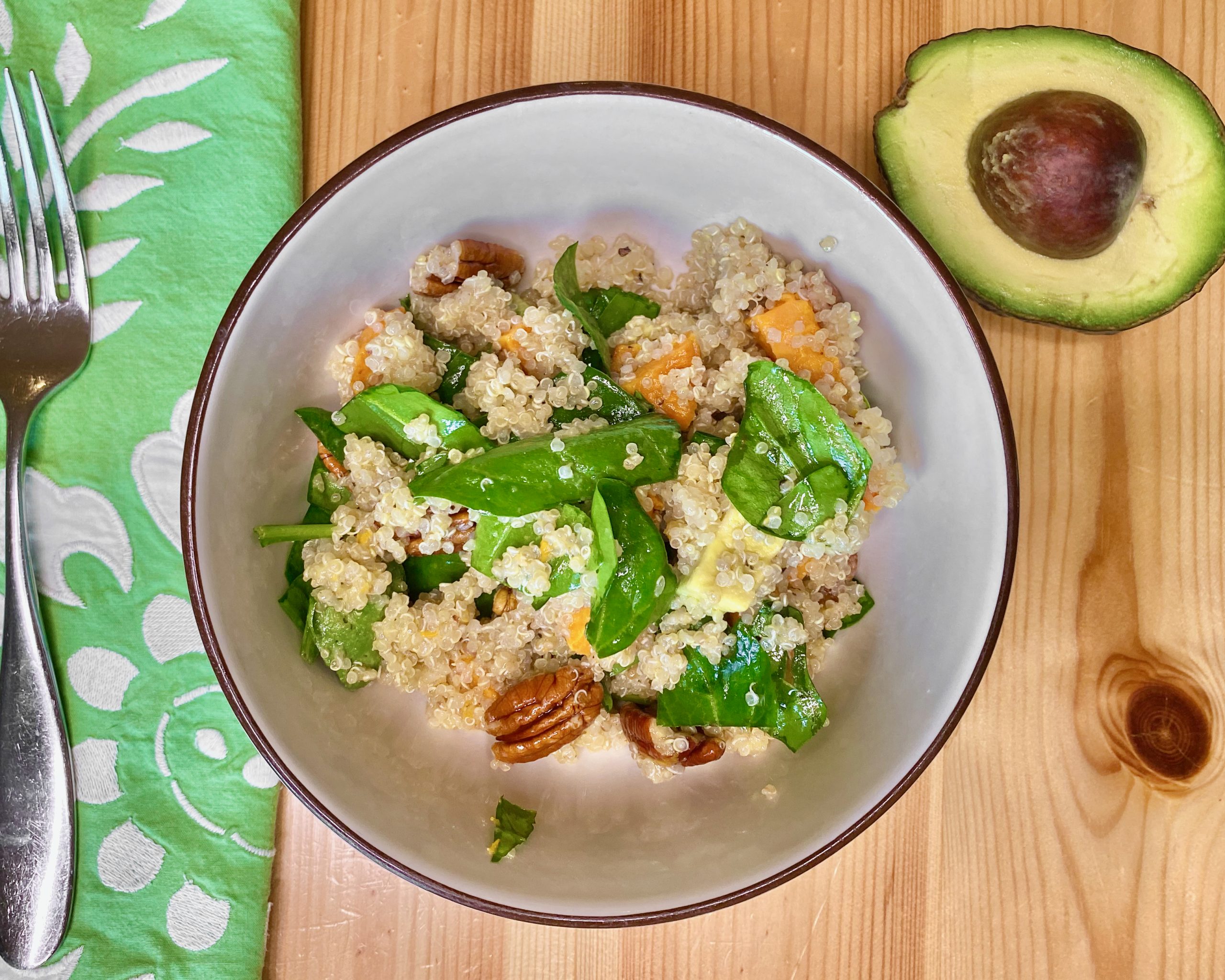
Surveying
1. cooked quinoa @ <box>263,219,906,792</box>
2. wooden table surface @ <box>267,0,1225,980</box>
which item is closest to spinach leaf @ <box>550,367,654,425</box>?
cooked quinoa @ <box>263,219,906,792</box>

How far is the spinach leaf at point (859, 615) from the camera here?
115cm

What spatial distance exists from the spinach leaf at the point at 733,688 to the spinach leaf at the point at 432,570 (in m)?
0.29

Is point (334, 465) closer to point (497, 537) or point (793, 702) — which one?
point (497, 537)

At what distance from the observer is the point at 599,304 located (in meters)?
1.14

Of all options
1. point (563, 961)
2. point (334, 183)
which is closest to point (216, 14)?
point (334, 183)

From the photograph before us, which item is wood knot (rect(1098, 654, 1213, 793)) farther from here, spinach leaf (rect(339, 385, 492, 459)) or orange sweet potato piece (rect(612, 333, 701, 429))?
spinach leaf (rect(339, 385, 492, 459))

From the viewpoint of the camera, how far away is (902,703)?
41.8 inches

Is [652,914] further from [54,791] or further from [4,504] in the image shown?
[4,504]

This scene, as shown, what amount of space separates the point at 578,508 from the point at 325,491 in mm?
332

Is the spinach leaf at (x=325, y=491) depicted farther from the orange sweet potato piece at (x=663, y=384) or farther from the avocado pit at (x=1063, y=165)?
the avocado pit at (x=1063, y=165)

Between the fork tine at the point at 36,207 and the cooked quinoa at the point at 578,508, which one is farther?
the fork tine at the point at 36,207

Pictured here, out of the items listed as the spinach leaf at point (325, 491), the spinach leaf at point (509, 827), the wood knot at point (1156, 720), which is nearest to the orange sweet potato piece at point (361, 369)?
the spinach leaf at point (325, 491)

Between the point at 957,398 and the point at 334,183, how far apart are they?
72cm

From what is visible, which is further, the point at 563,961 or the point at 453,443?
the point at 563,961
